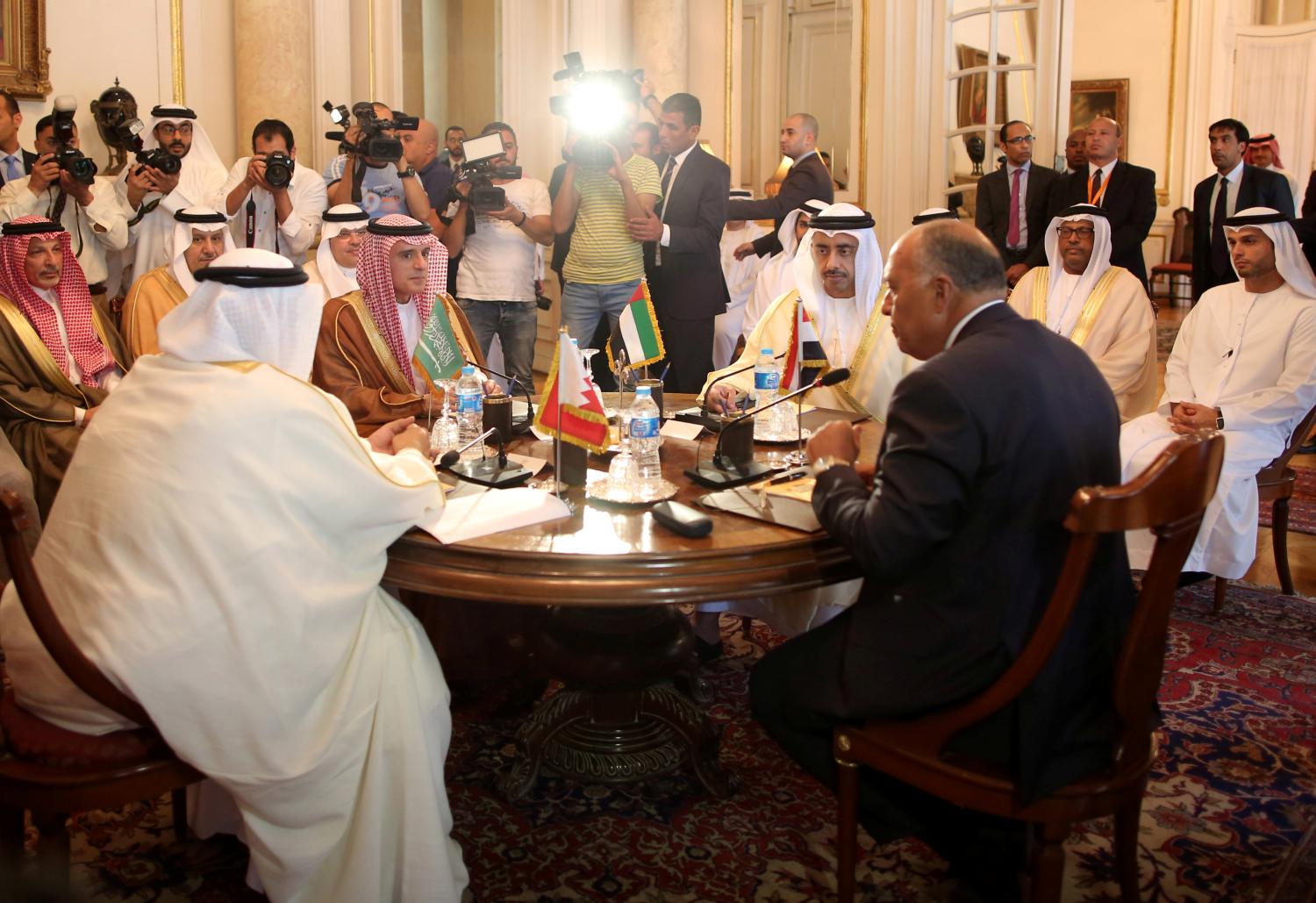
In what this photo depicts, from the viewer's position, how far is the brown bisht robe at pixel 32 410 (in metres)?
3.74

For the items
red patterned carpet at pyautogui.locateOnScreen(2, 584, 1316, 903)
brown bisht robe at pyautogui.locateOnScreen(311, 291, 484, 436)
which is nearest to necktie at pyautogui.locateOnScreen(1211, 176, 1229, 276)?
red patterned carpet at pyautogui.locateOnScreen(2, 584, 1316, 903)

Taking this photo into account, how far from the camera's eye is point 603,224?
202 inches

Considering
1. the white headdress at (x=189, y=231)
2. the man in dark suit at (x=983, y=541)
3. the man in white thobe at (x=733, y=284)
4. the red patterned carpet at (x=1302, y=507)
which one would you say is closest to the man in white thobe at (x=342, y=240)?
the white headdress at (x=189, y=231)

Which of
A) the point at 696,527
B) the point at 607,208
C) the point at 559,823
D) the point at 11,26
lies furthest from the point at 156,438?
the point at 11,26

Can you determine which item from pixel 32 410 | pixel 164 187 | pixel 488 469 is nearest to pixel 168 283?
pixel 32 410

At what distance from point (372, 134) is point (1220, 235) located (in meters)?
5.11

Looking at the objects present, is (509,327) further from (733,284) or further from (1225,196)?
(1225,196)

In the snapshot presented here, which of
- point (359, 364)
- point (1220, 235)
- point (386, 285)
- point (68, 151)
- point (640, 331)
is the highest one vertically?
point (68, 151)

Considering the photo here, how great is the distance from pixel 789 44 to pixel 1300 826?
28.5 ft

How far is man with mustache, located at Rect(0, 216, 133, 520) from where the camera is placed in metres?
3.75

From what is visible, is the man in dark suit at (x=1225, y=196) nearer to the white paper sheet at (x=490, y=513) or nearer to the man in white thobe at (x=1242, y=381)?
the man in white thobe at (x=1242, y=381)

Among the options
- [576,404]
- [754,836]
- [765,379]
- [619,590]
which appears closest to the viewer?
[619,590]

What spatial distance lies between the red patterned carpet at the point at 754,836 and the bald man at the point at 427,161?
133 inches

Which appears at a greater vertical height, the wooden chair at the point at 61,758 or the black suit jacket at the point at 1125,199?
the black suit jacket at the point at 1125,199
